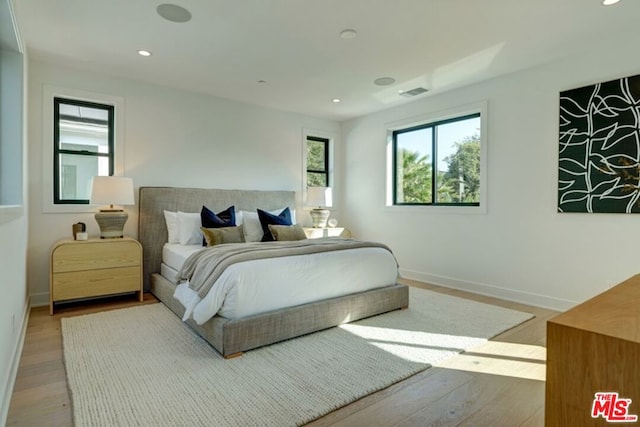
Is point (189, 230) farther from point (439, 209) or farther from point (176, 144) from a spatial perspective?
point (439, 209)

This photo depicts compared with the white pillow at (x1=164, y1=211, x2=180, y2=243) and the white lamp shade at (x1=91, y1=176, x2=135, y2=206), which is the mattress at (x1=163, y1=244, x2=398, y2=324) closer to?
the white pillow at (x1=164, y1=211, x2=180, y2=243)

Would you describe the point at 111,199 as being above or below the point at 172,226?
above

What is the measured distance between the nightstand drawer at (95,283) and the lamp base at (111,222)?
0.41 metres

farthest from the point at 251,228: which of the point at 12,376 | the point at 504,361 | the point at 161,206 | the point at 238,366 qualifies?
the point at 504,361

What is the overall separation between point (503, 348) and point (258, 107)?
174 inches

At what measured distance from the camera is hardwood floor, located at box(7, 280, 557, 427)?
1.78 meters

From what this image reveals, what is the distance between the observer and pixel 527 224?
385 centimetres

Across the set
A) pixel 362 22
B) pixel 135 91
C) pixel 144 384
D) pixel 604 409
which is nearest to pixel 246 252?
pixel 144 384

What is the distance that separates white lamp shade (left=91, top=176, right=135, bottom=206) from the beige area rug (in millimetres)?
1151

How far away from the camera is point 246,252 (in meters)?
2.78

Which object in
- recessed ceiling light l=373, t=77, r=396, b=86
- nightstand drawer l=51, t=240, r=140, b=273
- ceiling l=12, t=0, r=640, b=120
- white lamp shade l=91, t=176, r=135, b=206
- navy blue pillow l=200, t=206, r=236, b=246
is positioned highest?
recessed ceiling light l=373, t=77, r=396, b=86

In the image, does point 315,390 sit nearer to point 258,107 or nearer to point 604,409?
point 604,409

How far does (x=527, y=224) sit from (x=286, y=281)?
2851mm
